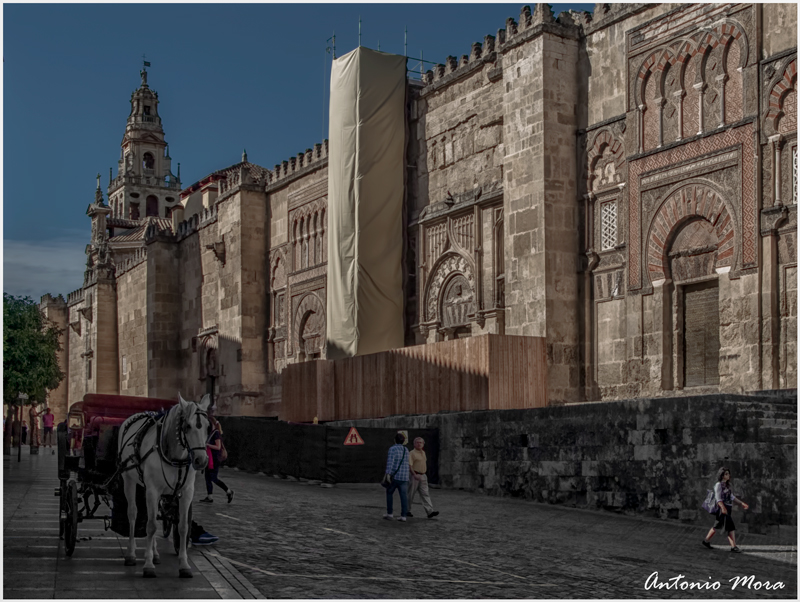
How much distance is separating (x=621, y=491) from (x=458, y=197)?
10395mm

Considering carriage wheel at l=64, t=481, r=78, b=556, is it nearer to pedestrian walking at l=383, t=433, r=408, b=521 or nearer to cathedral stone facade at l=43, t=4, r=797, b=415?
pedestrian walking at l=383, t=433, r=408, b=521

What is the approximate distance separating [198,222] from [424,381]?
17.0m

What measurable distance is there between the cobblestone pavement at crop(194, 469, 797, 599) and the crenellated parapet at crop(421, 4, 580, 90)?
9368mm

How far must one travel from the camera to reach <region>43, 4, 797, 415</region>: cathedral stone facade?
16.4 metres

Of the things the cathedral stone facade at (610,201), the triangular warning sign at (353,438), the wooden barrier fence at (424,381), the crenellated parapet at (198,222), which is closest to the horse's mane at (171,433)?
the triangular warning sign at (353,438)

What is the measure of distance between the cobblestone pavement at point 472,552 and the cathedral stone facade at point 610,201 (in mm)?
4404

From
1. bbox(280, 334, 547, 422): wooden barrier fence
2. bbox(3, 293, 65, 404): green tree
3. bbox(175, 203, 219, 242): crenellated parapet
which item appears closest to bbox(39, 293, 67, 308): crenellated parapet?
bbox(175, 203, 219, 242): crenellated parapet

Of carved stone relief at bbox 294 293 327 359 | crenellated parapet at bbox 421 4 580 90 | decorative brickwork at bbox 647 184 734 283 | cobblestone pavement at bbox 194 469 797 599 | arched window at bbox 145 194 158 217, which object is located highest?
arched window at bbox 145 194 158 217

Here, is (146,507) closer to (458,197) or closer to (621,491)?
(621,491)

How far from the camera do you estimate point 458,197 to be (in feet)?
76.6

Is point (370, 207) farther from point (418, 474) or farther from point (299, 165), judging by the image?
point (418, 474)

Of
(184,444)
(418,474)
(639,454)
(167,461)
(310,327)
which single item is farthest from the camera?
(310,327)

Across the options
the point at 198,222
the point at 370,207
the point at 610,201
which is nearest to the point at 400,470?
the point at 610,201

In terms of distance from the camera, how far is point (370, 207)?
24.8 metres
